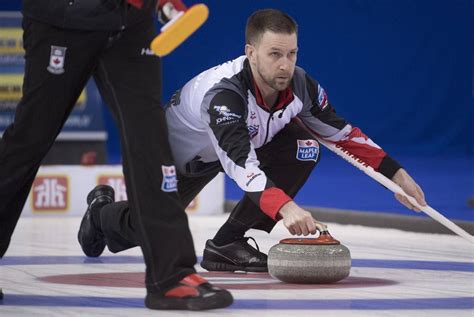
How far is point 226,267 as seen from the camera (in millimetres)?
4711

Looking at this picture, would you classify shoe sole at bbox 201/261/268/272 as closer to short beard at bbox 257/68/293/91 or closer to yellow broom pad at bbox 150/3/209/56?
short beard at bbox 257/68/293/91

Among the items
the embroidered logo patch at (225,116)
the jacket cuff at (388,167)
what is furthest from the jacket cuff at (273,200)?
the jacket cuff at (388,167)

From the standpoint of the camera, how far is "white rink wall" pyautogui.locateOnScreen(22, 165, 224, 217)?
7.63 m

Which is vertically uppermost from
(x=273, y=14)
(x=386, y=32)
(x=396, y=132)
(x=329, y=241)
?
(x=386, y=32)

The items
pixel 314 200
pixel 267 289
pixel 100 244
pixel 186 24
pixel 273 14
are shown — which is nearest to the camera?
pixel 186 24

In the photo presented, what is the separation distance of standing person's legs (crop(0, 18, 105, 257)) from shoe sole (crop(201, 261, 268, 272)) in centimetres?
128

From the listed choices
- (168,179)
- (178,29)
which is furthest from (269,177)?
(178,29)

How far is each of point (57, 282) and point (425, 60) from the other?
9.75 metres

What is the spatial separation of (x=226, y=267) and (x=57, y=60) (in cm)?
158

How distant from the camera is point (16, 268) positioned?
15.4 feet

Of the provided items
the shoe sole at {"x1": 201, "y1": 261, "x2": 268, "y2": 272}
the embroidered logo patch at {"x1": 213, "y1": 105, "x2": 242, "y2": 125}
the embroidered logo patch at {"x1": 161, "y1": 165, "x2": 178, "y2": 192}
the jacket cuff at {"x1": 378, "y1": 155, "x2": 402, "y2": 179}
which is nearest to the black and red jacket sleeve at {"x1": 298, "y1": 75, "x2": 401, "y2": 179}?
the jacket cuff at {"x1": 378, "y1": 155, "x2": 402, "y2": 179}

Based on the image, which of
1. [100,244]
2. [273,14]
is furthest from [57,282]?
[273,14]

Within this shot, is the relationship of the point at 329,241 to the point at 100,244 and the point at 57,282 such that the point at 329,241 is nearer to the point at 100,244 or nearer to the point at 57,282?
the point at 57,282

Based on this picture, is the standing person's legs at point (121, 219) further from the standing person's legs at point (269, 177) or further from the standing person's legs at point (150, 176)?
the standing person's legs at point (150, 176)
